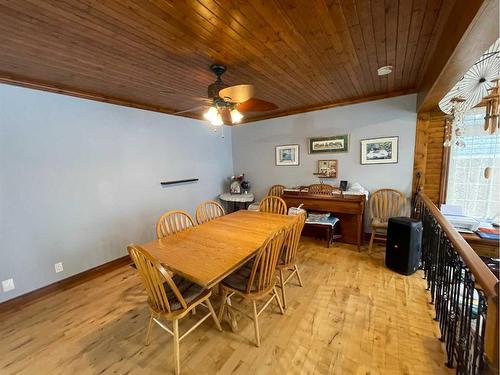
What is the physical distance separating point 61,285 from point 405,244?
13.3 ft

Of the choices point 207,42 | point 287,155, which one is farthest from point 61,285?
point 287,155

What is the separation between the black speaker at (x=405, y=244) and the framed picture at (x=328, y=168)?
53.9 inches

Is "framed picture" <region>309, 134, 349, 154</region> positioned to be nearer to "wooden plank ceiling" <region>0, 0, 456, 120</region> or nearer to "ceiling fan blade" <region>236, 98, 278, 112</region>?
"wooden plank ceiling" <region>0, 0, 456, 120</region>

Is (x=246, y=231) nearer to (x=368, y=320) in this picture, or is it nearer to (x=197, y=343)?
(x=197, y=343)

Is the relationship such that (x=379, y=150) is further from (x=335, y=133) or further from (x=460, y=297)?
(x=460, y=297)

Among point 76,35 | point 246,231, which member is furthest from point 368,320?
point 76,35

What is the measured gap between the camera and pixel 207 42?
5.56ft

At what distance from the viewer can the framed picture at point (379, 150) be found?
3.30 metres

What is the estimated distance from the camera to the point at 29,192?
2.31 m

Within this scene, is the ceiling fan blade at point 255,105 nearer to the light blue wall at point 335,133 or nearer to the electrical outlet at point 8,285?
the light blue wall at point 335,133

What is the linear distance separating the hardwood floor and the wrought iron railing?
0.59 feet

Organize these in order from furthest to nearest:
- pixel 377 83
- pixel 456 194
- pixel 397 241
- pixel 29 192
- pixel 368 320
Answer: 1. pixel 456 194
2. pixel 377 83
3. pixel 397 241
4. pixel 29 192
5. pixel 368 320

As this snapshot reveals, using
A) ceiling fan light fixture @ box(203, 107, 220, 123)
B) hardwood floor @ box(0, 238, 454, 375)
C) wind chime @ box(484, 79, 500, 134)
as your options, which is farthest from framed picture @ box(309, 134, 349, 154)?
ceiling fan light fixture @ box(203, 107, 220, 123)

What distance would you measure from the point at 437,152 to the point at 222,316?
3.55 m
